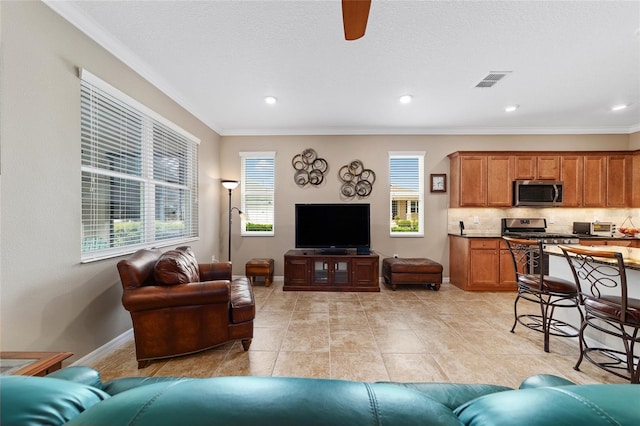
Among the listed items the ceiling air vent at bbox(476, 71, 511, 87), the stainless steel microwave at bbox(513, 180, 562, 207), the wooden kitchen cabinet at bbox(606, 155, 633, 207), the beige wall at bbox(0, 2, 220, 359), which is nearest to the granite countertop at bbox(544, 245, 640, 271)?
the ceiling air vent at bbox(476, 71, 511, 87)

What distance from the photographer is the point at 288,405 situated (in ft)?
1.43

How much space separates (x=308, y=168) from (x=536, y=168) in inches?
159

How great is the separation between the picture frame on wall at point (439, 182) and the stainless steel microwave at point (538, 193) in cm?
113

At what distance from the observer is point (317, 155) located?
5141 mm

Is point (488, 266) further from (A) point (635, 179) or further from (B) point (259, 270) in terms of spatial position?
(B) point (259, 270)

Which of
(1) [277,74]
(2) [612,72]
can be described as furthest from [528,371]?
(1) [277,74]

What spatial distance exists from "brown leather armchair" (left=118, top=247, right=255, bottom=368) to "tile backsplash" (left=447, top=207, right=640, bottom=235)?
Answer: 4258 mm

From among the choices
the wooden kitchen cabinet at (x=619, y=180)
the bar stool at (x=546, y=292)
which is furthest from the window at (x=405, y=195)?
the wooden kitchen cabinet at (x=619, y=180)

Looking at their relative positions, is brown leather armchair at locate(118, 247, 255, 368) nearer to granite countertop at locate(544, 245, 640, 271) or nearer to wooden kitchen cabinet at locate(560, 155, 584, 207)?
granite countertop at locate(544, 245, 640, 271)

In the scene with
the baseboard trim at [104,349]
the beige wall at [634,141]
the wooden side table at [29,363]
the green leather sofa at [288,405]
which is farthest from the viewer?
the beige wall at [634,141]

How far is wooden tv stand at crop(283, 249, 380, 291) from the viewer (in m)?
4.49

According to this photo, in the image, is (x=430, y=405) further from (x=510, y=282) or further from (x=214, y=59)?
(x=510, y=282)

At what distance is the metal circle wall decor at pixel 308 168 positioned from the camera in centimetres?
512

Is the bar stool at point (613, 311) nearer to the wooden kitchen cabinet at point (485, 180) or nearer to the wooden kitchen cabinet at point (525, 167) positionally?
the wooden kitchen cabinet at point (485, 180)
